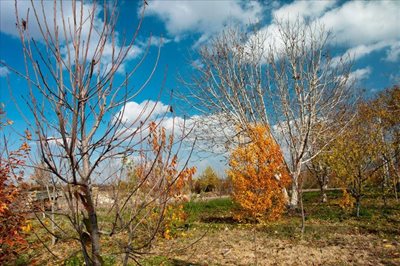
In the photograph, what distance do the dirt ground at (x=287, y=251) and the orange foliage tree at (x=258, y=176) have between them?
2.21 m

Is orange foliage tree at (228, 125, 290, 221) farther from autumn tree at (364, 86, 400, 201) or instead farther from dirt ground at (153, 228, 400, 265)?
autumn tree at (364, 86, 400, 201)

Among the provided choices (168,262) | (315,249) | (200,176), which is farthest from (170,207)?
(200,176)

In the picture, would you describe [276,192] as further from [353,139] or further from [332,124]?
[332,124]

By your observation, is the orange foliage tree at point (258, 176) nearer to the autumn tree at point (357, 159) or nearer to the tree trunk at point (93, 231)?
the autumn tree at point (357, 159)

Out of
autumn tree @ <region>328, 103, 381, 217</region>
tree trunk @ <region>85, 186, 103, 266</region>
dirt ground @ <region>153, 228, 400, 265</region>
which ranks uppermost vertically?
autumn tree @ <region>328, 103, 381, 217</region>

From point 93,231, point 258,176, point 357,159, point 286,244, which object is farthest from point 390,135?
point 93,231

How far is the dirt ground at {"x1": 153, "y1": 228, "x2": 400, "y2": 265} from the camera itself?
23.0 feet

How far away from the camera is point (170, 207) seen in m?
9.47

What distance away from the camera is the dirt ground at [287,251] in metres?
7.00

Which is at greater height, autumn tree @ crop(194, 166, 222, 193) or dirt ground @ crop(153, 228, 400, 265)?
autumn tree @ crop(194, 166, 222, 193)

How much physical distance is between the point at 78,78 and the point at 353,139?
1283 cm

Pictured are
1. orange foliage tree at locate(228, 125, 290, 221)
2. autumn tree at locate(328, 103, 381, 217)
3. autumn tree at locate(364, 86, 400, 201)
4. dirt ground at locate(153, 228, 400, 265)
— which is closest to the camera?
dirt ground at locate(153, 228, 400, 265)

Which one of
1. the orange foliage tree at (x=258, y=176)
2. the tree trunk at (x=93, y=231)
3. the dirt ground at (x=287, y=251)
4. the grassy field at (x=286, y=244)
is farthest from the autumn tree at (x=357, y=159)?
the tree trunk at (x=93, y=231)

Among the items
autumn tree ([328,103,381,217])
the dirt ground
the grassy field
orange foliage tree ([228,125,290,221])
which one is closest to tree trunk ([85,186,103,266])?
the grassy field
